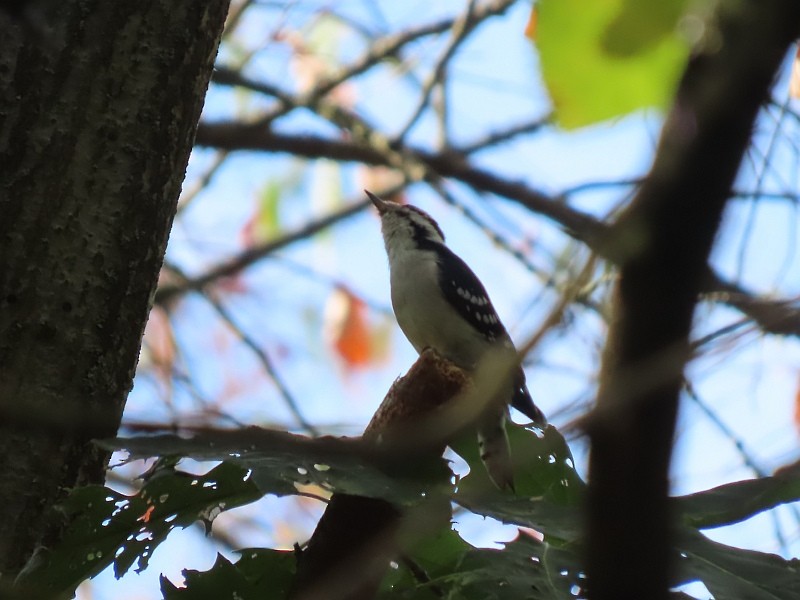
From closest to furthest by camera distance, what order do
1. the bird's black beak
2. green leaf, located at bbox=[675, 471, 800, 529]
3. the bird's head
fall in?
green leaf, located at bbox=[675, 471, 800, 529] < the bird's head < the bird's black beak

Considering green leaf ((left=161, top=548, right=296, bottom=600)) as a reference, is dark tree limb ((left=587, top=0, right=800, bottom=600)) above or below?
below

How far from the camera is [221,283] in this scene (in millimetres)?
8250

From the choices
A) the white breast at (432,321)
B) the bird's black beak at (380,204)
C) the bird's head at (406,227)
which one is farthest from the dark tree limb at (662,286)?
the bird's black beak at (380,204)

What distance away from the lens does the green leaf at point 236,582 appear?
6.53ft

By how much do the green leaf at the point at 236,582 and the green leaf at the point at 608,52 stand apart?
1313 mm

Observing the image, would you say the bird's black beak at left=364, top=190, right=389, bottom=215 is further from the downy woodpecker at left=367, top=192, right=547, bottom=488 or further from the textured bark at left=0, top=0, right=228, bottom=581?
the textured bark at left=0, top=0, right=228, bottom=581

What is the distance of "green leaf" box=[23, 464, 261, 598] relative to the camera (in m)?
2.00

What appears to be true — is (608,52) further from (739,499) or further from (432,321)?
(432,321)

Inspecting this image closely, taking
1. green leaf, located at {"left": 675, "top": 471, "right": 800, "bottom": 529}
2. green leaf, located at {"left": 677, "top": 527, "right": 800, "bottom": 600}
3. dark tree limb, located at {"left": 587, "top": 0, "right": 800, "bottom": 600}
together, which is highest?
green leaf, located at {"left": 675, "top": 471, "right": 800, "bottom": 529}

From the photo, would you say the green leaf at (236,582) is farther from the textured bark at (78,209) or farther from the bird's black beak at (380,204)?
the bird's black beak at (380,204)

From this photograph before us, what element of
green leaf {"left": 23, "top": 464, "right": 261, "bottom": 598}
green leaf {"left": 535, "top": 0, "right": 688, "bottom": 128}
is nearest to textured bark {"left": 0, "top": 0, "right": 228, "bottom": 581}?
green leaf {"left": 23, "top": 464, "right": 261, "bottom": 598}

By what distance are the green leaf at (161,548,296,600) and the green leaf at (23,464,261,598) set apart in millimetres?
94

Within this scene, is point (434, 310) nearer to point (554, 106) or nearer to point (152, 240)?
point (152, 240)

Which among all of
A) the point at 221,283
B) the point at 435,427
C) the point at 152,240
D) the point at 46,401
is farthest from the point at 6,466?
the point at 221,283
